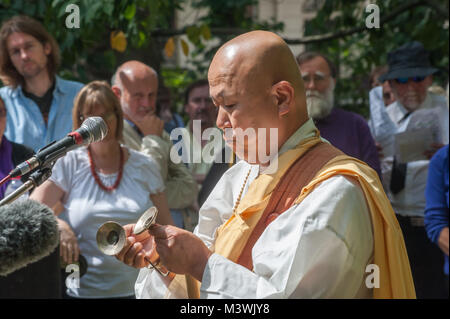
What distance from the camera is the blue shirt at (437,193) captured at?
14.7 ft

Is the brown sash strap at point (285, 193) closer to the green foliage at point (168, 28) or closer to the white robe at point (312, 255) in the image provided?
the white robe at point (312, 255)

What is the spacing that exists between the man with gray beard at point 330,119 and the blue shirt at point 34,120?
1644 mm

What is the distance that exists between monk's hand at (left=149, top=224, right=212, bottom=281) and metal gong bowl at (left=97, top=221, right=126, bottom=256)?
12 centimetres

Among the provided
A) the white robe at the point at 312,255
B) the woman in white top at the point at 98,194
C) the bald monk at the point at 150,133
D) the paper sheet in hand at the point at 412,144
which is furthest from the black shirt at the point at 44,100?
the white robe at the point at 312,255

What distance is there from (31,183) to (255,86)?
819 mm

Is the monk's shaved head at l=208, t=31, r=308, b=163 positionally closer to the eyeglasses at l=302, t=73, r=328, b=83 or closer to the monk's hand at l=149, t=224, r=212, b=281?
the monk's hand at l=149, t=224, r=212, b=281

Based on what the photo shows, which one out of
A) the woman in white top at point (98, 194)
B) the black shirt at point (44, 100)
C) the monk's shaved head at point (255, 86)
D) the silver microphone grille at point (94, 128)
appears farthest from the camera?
the black shirt at point (44, 100)

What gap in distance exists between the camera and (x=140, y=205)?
376 centimetres

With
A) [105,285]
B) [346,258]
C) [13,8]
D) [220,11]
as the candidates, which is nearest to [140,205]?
[105,285]

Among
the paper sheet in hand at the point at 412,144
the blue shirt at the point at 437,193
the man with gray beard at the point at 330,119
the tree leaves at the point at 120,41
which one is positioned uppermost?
the tree leaves at the point at 120,41

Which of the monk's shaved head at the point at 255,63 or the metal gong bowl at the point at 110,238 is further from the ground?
the monk's shaved head at the point at 255,63

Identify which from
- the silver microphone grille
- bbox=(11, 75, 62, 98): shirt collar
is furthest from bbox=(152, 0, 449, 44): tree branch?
the silver microphone grille

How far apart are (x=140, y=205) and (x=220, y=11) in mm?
4453

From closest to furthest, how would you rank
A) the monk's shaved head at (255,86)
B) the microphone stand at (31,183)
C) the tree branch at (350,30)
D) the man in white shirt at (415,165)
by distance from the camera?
the monk's shaved head at (255,86) < the microphone stand at (31,183) < the man in white shirt at (415,165) < the tree branch at (350,30)
